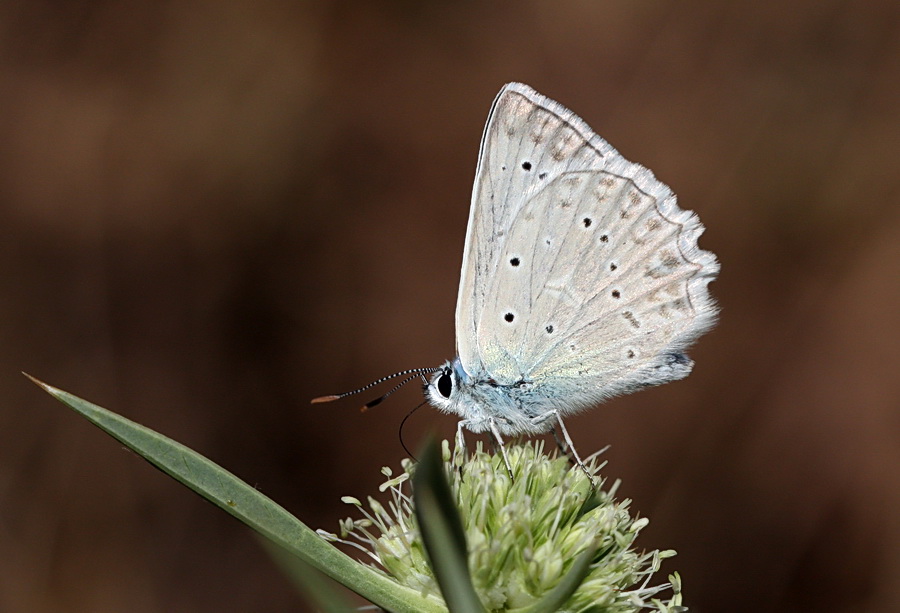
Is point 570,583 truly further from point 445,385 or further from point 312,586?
point 445,385

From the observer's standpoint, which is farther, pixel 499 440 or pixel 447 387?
pixel 447 387

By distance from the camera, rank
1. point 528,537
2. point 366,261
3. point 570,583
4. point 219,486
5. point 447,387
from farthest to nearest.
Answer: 1. point 366,261
2. point 447,387
3. point 528,537
4. point 219,486
5. point 570,583

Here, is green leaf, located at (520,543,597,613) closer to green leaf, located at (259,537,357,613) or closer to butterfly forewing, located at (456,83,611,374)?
green leaf, located at (259,537,357,613)

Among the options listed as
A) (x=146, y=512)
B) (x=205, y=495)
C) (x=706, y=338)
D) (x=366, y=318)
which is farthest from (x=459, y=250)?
(x=205, y=495)

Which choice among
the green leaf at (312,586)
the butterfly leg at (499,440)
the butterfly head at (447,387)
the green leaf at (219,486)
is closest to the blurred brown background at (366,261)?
the butterfly head at (447,387)

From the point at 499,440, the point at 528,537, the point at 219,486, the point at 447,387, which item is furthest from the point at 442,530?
the point at 447,387

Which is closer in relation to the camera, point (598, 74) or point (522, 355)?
point (522, 355)

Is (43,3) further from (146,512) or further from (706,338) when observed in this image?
(706,338)

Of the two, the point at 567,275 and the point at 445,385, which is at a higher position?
the point at 567,275
